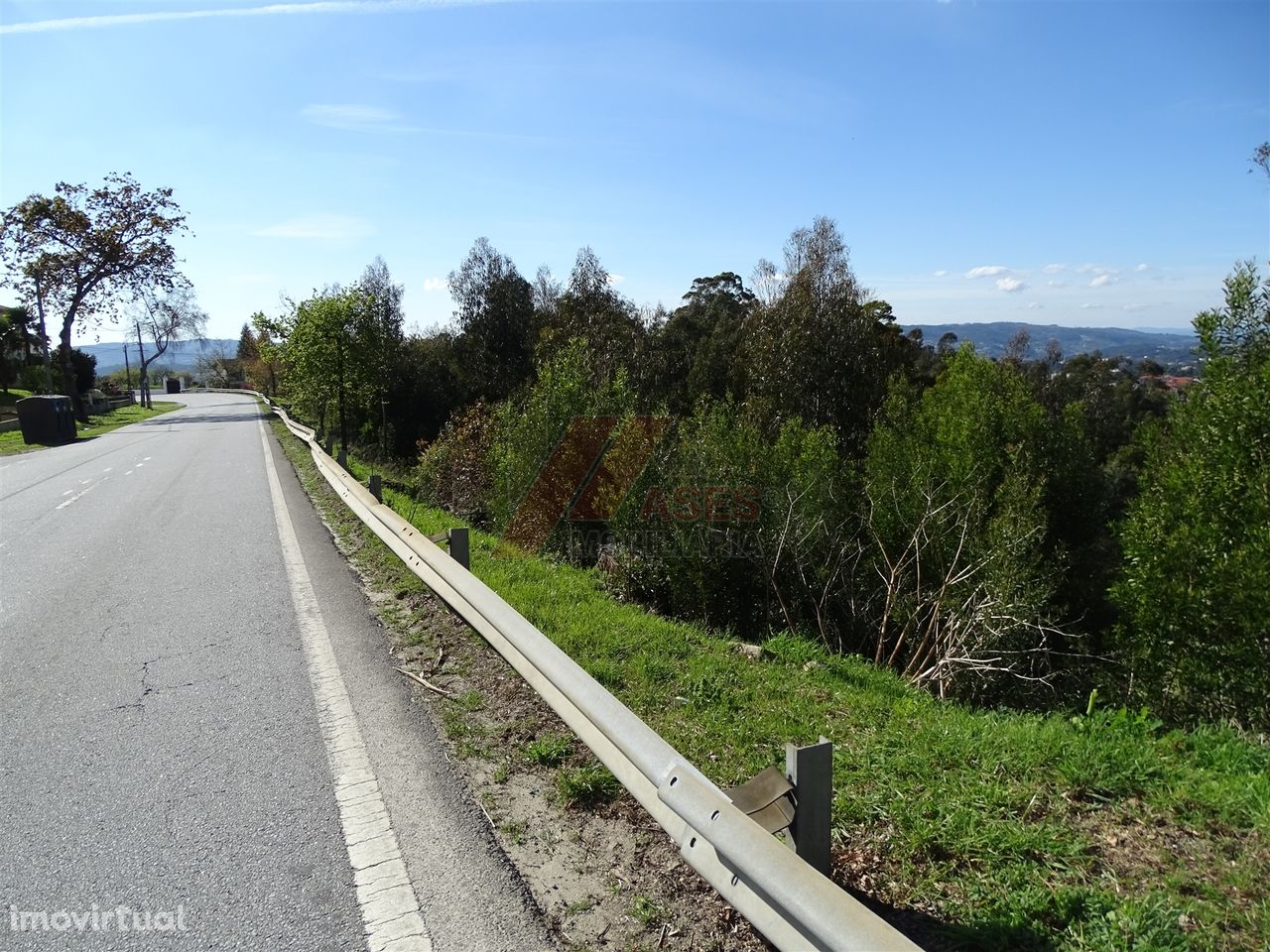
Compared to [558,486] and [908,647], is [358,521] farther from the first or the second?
[908,647]

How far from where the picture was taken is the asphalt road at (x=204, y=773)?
8.86 ft

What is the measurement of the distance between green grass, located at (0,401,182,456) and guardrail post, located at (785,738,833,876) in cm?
2552

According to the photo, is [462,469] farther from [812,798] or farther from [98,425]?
[98,425]

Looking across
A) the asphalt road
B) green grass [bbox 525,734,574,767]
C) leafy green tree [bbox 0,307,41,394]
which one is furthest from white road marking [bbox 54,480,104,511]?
leafy green tree [bbox 0,307,41,394]

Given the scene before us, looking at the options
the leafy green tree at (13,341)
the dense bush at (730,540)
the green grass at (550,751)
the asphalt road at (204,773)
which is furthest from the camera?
the leafy green tree at (13,341)

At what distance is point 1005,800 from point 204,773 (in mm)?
3570

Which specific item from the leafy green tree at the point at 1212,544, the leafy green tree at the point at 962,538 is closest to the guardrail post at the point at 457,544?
the leafy green tree at the point at 962,538

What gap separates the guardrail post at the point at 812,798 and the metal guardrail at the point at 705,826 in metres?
0.21

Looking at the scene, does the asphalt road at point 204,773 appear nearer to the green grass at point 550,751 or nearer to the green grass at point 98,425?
the green grass at point 550,751

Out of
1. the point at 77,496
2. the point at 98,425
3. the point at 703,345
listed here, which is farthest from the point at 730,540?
the point at 98,425

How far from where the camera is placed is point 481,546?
862cm

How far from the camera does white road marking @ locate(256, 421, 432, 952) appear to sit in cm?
264

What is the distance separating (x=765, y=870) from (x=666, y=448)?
27.9ft

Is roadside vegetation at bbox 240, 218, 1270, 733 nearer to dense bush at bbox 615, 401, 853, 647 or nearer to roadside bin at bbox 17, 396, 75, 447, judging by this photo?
dense bush at bbox 615, 401, 853, 647
